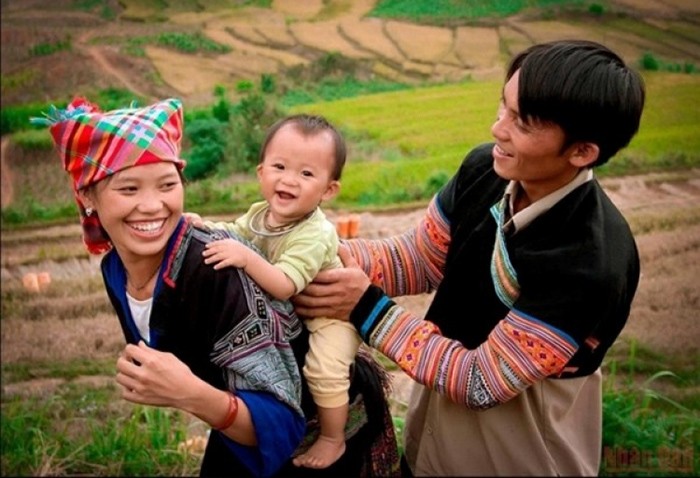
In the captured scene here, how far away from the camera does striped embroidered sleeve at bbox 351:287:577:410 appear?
1707mm

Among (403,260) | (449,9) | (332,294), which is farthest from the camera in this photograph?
(449,9)

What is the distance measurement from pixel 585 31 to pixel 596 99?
7.38ft

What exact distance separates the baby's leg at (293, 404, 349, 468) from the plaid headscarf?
0.69 metres

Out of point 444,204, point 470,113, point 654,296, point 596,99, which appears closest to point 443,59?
point 470,113

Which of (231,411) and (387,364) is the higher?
(231,411)

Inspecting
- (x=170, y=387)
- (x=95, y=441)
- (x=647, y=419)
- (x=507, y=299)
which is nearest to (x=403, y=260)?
(x=507, y=299)

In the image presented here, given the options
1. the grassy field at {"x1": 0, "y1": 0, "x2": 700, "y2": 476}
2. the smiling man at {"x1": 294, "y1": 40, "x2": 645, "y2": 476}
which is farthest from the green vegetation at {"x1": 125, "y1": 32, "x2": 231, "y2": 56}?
the smiling man at {"x1": 294, "y1": 40, "x2": 645, "y2": 476}

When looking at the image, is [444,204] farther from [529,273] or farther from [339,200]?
[339,200]

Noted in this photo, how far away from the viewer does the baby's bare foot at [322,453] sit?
Answer: 6.42ft

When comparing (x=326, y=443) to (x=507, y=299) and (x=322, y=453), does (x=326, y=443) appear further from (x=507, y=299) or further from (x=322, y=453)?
(x=507, y=299)

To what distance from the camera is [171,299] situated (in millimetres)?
1738

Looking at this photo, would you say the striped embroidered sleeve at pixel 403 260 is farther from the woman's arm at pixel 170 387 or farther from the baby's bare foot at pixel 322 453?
the woman's arm at pixel 170 387

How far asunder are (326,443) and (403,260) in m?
0.56

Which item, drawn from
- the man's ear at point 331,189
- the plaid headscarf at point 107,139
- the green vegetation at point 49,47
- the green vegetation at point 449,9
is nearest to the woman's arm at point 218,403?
the plaid headscarf at point 107,139
